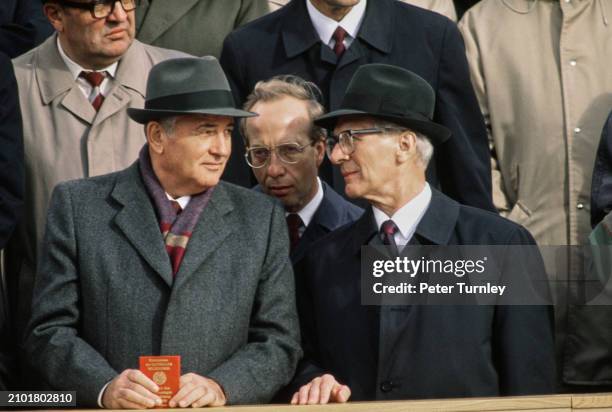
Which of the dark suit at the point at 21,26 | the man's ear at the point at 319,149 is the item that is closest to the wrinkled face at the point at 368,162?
the man's ear at the point at 319,149

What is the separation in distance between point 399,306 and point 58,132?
4.51ft

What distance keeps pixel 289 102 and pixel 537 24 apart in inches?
47.4

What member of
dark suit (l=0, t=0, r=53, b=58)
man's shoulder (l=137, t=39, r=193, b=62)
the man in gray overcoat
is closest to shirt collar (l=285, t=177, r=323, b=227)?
the man in gray overcoat

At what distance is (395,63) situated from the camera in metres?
5.20

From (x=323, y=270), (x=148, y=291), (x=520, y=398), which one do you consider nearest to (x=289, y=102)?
(x=323, y=270)

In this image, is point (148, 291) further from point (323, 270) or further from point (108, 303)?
point (323, 270)

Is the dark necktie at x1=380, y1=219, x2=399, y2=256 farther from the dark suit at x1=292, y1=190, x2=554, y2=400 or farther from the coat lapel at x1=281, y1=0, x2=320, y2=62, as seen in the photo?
the coat lapel at x1=281, y1=0, x2=320, y2=62

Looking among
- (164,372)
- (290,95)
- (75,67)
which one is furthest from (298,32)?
(164,372)

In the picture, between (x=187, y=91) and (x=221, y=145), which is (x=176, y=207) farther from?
(x=187, y=91)

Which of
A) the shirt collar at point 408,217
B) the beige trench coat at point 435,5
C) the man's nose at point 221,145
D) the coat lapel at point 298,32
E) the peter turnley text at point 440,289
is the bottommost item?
the peter turnley text at point 440,289

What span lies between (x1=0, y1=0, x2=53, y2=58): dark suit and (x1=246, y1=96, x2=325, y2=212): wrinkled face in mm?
1106

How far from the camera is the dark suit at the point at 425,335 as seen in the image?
4.41 meters

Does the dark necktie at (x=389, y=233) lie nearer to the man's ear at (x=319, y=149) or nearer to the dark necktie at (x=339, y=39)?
the man's ear at (x=319, y=149)

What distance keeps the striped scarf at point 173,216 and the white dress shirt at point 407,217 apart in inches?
22.4
